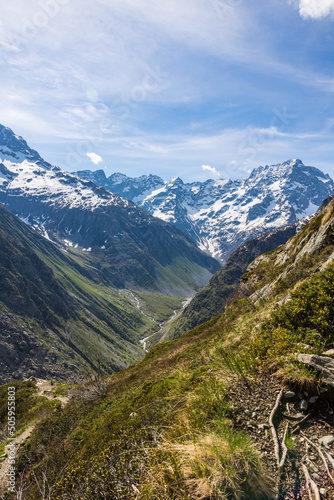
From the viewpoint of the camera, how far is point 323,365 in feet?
19.5

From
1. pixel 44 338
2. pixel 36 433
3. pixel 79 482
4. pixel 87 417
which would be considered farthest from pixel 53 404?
pixel 44 338

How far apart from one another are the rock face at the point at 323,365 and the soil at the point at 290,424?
9.0 inches

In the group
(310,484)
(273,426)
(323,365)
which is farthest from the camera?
(323,365)

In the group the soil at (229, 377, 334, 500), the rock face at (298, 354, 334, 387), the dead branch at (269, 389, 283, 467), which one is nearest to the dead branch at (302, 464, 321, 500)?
the soil at (229, 377, 334, 500)

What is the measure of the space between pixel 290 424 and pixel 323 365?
161 centimetres

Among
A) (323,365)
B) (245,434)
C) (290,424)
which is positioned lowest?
(245,434)

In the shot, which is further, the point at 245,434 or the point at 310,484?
the point at 245,434

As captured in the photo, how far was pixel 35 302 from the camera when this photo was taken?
192 metres

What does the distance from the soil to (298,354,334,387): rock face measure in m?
0.23

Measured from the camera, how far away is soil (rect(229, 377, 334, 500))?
4258 millimetres

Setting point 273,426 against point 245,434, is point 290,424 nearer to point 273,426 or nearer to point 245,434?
point 273,426

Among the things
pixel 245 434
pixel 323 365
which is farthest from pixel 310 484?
pixel 323 365

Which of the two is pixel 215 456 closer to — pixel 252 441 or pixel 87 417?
pixel 252 441

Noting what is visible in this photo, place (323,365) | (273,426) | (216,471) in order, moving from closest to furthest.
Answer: (216,471), (273,426), (323,365)
